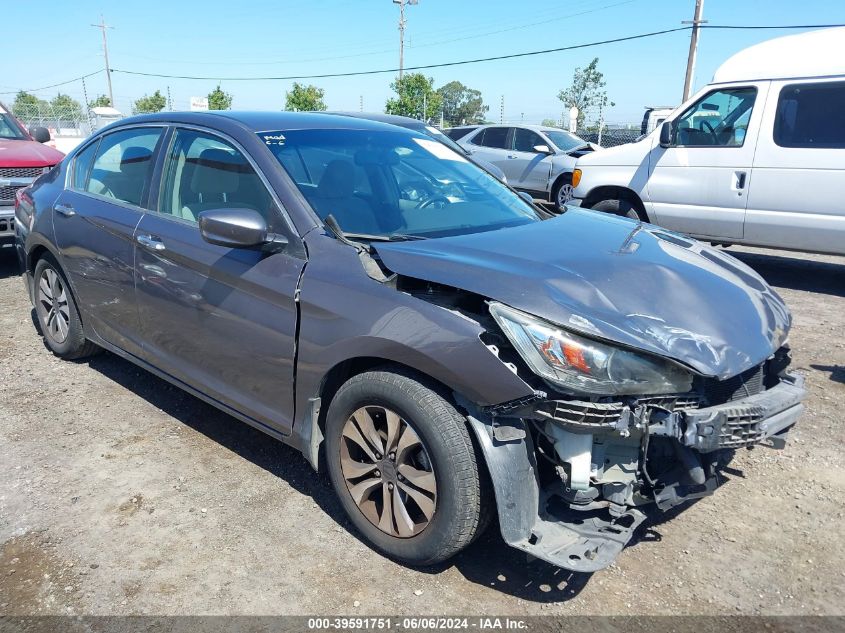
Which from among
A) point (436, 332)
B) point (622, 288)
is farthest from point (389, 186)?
point (622, 288)

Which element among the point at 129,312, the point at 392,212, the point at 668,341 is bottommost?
the point at 129,312

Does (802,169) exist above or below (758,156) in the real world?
below

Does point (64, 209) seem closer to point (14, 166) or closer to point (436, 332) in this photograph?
point (436, 332)

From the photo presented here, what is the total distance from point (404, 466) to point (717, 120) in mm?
6369

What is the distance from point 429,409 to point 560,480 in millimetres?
546

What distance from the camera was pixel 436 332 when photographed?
2.49 m

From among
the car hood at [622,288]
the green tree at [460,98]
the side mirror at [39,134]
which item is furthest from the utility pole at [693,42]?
the green tree at [460,98]

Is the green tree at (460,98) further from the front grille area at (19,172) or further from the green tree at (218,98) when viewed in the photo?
the front grille area at (19,172)

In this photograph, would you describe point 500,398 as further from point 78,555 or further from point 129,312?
point 129,312

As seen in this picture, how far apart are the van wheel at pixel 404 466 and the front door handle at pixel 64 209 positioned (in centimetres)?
254

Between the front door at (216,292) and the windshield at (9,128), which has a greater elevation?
the windshield at (9,128)

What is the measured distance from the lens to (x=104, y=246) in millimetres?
3996

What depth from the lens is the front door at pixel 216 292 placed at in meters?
3.04

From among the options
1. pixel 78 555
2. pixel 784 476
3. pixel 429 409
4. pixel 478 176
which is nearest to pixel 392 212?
pixel 478 176
